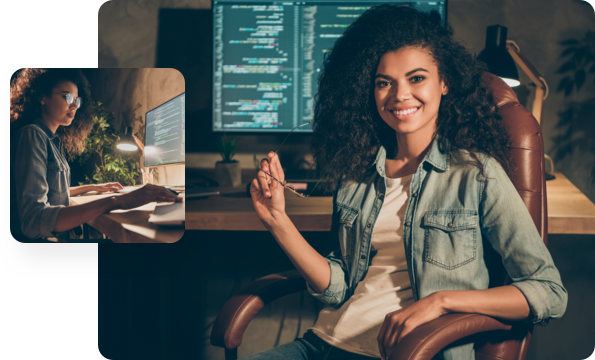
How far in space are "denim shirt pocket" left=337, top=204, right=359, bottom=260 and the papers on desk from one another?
42cm

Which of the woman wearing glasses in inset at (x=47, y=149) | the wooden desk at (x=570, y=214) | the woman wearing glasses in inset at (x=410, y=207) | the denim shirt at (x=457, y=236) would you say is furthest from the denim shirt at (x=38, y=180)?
the wooden desk at (x=570, y=214)

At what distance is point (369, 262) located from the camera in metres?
1.06

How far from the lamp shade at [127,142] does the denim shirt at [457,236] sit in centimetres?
57

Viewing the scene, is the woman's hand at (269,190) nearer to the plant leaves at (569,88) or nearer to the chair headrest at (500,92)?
the chair headrest at (500,92)

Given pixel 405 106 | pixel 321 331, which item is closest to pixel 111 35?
pixel 405 106

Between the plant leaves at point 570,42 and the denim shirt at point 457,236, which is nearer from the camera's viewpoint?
the denim shirt at point 457,236

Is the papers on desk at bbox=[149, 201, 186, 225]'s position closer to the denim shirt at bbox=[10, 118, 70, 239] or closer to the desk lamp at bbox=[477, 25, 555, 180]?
the denim shirt at bbox=[10, 118, 70, 239]

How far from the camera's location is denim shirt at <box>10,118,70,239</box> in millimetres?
951

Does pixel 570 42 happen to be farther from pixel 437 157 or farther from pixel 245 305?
pixel 245 305

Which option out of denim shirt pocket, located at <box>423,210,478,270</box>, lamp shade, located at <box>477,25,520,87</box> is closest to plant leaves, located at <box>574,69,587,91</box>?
lamp shade, located at <box>477,25,520,87</box>

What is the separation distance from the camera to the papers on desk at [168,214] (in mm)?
968

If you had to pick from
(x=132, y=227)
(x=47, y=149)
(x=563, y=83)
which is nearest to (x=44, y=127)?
(x=47, y=149)

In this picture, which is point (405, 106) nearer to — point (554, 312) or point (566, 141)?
point (554, 312)

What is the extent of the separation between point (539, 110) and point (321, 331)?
119 centimetres
